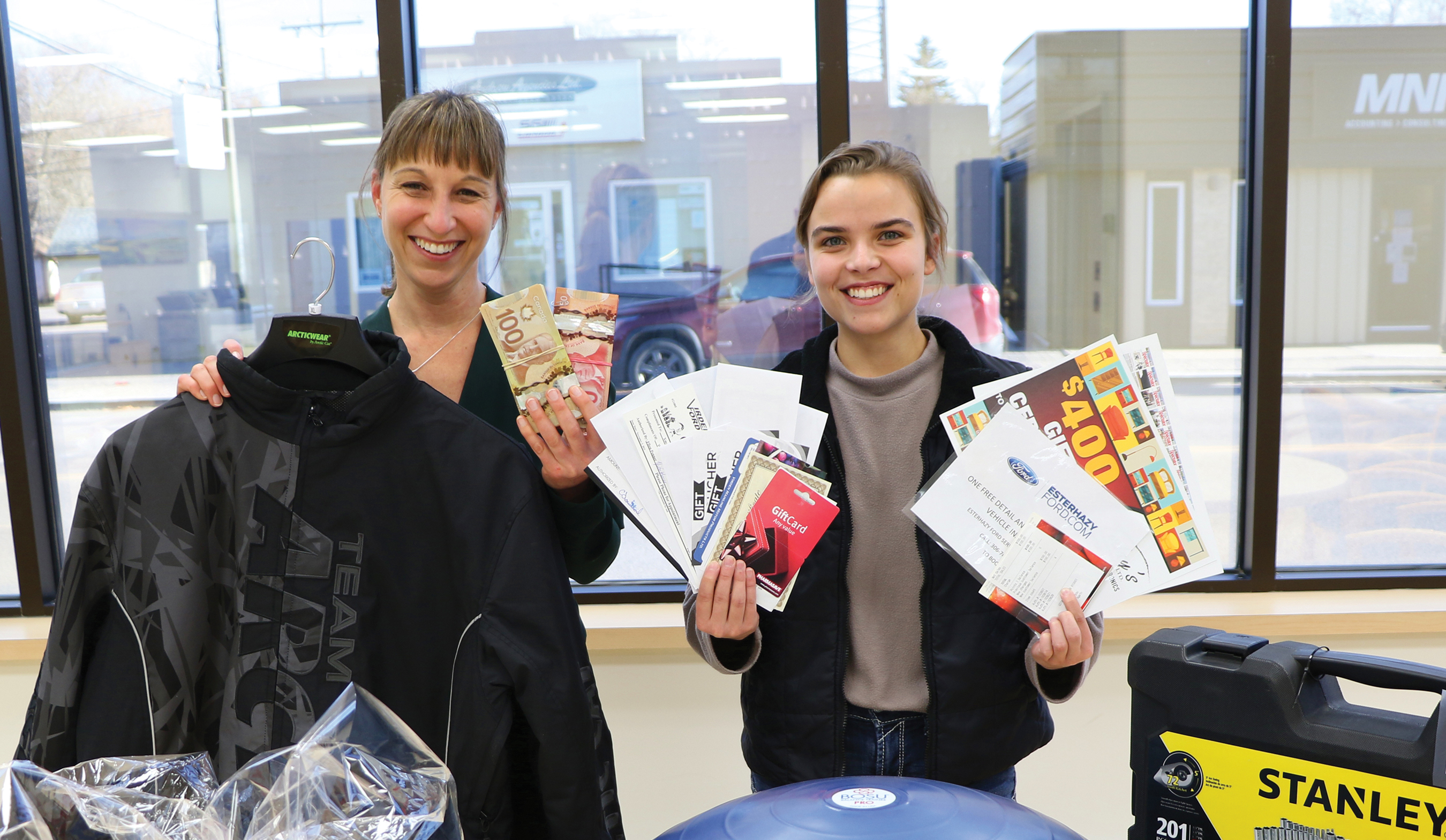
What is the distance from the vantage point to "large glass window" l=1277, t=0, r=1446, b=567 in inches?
98.5

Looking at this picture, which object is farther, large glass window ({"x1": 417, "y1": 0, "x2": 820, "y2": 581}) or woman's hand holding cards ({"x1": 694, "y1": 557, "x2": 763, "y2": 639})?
large glass window ({"x1": 417, "y1": 0, "x2": 820, "y2": 581})

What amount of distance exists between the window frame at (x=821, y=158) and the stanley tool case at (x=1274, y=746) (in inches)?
67.1

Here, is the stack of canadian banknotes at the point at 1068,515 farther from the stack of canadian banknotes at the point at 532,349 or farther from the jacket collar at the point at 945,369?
the stack of canadian banknotes at the point at 532,349

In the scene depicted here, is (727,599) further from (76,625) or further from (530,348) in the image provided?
(76,625)

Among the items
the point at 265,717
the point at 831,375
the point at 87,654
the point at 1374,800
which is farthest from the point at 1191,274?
the point at 87,654

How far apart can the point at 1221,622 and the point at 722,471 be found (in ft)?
5.62

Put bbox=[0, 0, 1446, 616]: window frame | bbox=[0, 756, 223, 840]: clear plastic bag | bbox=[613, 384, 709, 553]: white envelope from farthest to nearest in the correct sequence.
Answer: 1. bbox=[0, 0, 1446, 616]: window frame
2. bbox=[613, 384, 709, 553]: white envelope
3. bbox=[0, 756, 223, 840]: clear plastic bag

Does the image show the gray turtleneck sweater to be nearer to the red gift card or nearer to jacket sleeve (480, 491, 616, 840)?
the red gift card

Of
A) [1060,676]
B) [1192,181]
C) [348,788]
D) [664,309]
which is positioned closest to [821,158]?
[664,309]

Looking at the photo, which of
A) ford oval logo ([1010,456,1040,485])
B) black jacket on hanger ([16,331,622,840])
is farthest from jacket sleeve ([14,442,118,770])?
ford oval logo ([1010,456,1040,485])

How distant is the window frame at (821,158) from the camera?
95.7 inches

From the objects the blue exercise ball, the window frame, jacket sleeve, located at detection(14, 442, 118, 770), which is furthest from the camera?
the window frame

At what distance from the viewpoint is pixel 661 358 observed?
8.52ft

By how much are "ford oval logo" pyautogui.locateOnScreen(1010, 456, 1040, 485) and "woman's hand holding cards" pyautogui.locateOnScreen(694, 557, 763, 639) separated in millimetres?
366
